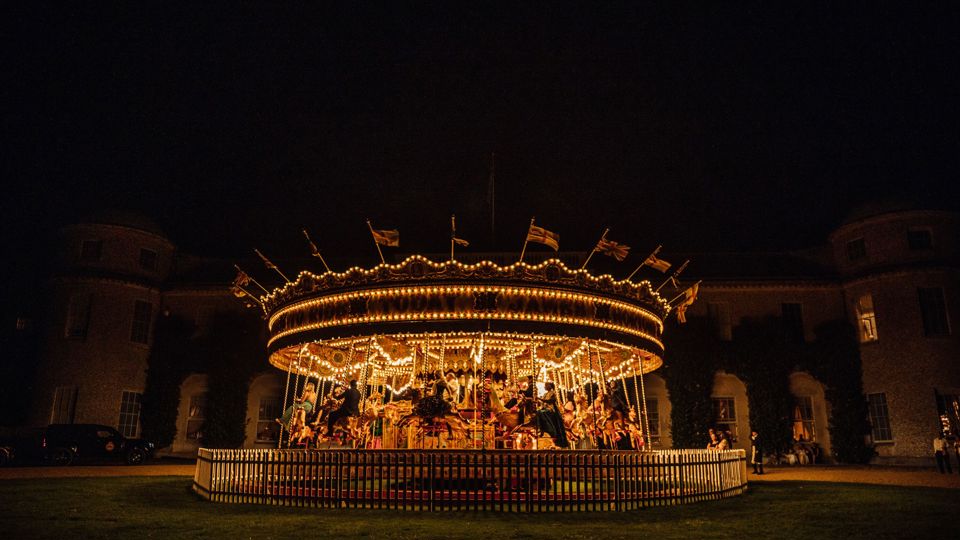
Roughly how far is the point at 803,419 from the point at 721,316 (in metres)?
5.67

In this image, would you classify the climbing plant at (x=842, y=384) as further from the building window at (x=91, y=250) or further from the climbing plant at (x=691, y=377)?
the building window at (x=91, y=250)

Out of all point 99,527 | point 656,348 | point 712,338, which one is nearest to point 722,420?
point 712,338

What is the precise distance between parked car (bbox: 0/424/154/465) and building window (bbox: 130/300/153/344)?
6427mm

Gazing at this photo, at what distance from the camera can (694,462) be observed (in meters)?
12.2

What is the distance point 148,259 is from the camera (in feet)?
101

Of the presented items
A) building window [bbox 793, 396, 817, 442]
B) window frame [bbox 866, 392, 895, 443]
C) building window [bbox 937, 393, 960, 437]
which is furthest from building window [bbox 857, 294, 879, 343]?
building window [bbox 793, 396, 817, 442]

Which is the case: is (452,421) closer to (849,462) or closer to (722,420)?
(722,420)

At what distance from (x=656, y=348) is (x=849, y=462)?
1689 cm

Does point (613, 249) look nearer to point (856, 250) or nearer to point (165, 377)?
point (856, 250)

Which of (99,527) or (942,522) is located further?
(942,522)

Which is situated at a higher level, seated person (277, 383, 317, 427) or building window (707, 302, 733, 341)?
building window (707, 302, 733, 341)

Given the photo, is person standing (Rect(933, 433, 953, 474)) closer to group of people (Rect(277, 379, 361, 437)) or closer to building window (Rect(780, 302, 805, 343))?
building window (Rect(780, 302, 805, 343))

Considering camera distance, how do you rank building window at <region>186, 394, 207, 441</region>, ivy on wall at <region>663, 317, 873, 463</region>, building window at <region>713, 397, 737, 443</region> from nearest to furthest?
ivy on wall at <region>663, 317, 873, 463</region>, building window at <region>713, 397, 737, 443</region>, building window at <region>186, 394, 207, 441</region>

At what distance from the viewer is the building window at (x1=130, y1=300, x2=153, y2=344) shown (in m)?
29.7
